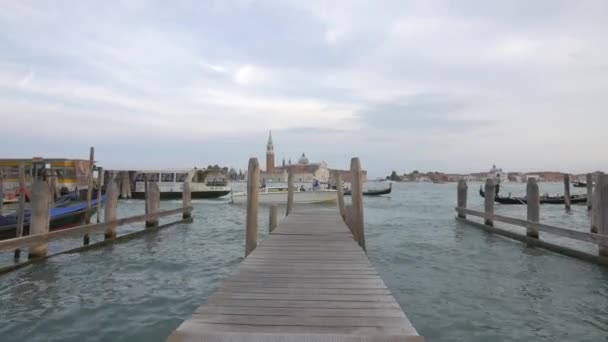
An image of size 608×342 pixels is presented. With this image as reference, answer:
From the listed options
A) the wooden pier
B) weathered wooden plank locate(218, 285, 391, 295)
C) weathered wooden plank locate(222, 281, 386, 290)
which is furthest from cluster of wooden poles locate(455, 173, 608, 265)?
weathered wooden plank locate(218, 285, 391, 295)

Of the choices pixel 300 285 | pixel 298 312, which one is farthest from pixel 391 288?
pixel 298 312

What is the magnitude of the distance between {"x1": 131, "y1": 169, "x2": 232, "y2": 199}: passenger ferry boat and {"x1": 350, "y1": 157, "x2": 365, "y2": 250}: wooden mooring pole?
1160 inches

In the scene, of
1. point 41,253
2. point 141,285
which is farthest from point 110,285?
point 41,253

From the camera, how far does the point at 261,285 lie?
13.7ft

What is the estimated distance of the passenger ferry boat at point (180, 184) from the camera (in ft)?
121

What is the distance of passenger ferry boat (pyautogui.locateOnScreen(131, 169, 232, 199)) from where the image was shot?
121 ft

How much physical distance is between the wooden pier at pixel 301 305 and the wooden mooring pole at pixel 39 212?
6226mm

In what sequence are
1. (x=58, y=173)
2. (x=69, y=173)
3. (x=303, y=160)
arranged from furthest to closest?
(x=303, y=160) → (x=69, y=173) → (x=58, y=173)

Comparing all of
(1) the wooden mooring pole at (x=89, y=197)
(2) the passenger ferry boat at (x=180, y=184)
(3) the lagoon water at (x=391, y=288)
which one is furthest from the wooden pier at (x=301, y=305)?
(2) the passenger ferry boat at (x=180, y=184)

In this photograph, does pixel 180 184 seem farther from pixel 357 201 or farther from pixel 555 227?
pixel 555 227

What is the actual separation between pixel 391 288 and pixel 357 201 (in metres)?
2.35

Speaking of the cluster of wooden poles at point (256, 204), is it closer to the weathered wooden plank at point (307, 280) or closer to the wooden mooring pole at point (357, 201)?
the wooden mooring pole at point (357, 201)

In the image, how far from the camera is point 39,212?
29.5 ft

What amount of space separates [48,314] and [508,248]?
11342 millimetres
